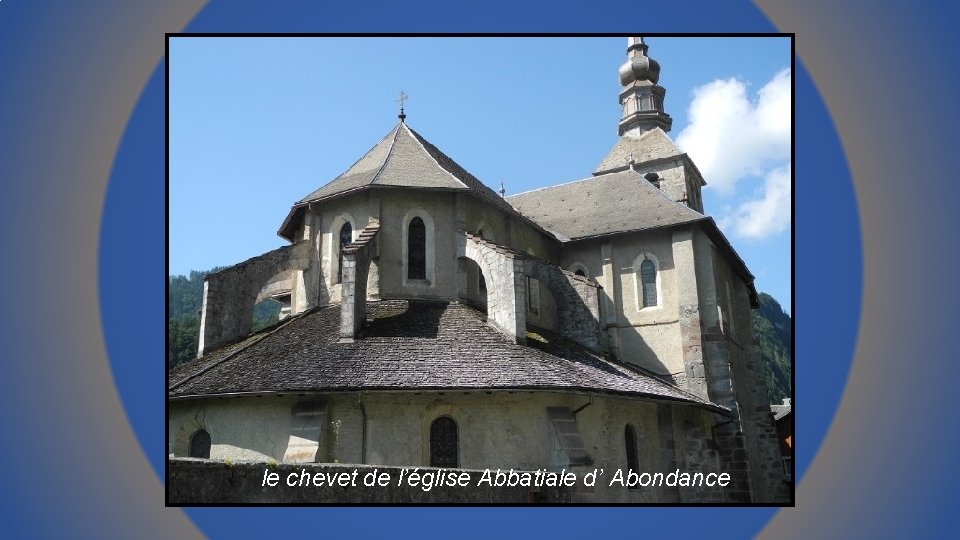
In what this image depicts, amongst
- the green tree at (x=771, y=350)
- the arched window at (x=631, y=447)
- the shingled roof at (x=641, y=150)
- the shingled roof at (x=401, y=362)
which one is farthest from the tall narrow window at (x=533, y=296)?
the shingled roof at (x=641, y=150)

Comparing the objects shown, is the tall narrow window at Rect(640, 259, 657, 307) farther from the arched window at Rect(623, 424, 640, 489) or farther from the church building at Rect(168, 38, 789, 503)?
the arched window at Rect(623, 424, 640, 489)

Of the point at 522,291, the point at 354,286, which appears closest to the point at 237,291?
the point at 354,286

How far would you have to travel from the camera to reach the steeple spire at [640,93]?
37094 mm

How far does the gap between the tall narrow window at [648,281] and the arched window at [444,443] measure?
969 cm

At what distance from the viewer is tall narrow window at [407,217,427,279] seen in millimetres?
19672

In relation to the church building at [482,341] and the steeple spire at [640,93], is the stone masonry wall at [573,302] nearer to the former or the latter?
the church building at [482,341]

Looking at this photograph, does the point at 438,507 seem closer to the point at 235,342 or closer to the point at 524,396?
the point at 524,396

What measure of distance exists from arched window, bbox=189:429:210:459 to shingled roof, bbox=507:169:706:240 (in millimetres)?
12973

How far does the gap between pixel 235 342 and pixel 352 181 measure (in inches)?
205

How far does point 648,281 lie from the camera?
2317 cm

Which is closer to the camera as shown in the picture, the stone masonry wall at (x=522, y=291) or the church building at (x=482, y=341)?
the church building at (x=482, y=341)

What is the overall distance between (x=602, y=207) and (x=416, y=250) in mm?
8689

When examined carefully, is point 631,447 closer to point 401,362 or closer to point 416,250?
point 401,362

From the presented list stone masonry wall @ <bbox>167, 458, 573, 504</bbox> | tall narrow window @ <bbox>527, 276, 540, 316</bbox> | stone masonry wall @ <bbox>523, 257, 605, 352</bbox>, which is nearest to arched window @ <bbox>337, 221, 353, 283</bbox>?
stone masonry wall @ <bbox>523, 257, 605, 352</bbox>
